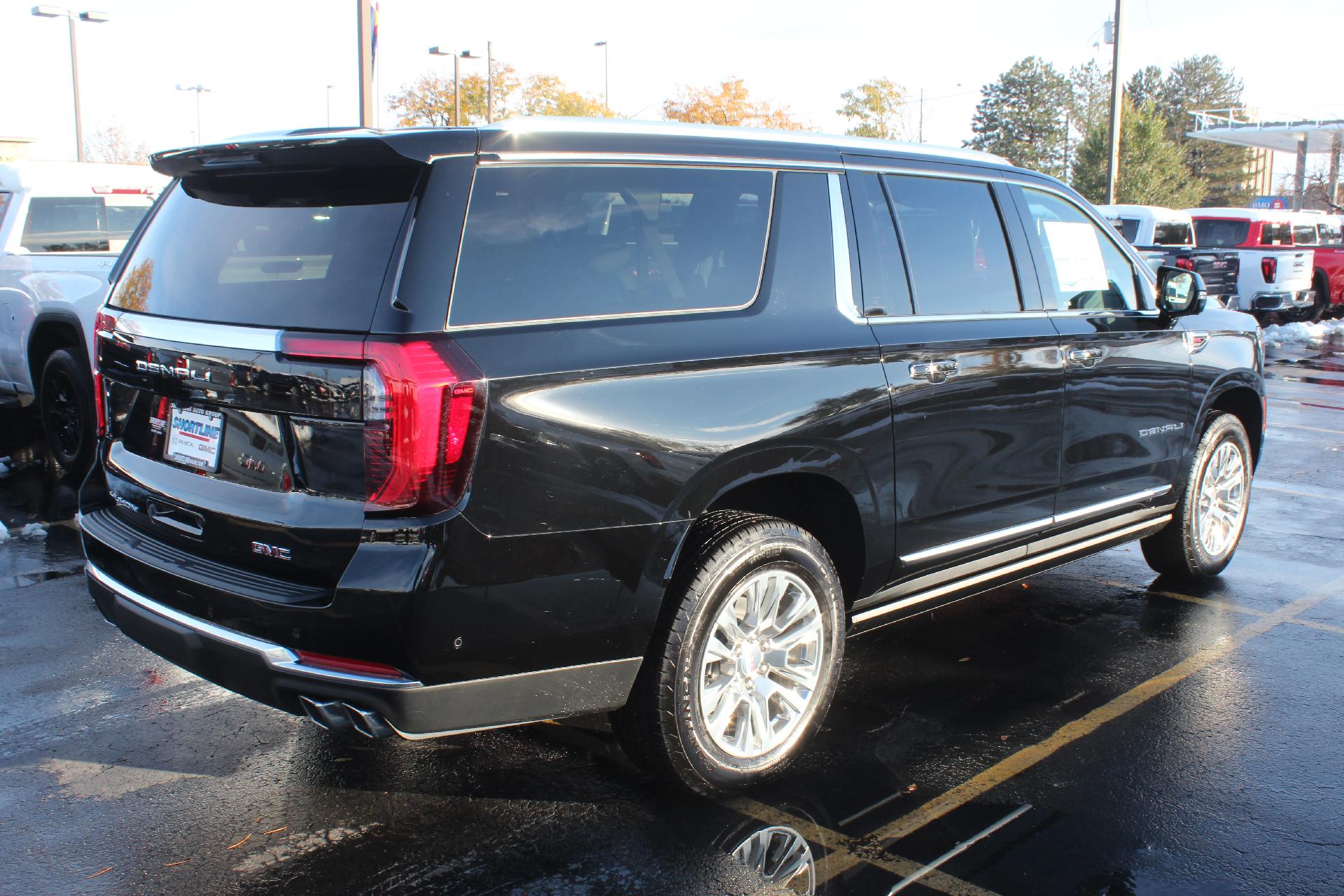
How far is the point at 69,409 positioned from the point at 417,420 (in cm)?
611

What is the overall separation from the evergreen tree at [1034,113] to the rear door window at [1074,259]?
81190mm

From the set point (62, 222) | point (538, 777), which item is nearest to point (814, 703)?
point (538, 777)

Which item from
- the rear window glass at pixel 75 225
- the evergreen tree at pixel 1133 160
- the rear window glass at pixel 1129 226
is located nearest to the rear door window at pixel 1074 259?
the rear window glass at pixel 75 225

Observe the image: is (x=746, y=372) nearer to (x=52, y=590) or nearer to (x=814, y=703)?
(x=814, y=703)

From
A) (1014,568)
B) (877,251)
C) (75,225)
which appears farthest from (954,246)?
(75,225)

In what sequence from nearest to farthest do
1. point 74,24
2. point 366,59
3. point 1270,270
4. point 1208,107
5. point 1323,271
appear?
point 366,59 → point 1270,270 → point 1323,271 → point 74,24 → point 1208,107

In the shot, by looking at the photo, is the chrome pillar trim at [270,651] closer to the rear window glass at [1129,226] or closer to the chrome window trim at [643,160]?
the chrome window trim at [643,160]

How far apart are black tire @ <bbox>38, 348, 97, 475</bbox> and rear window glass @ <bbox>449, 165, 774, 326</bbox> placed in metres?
5.49

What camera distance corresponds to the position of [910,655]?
4.91 meters

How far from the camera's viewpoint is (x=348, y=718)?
9.54 ft

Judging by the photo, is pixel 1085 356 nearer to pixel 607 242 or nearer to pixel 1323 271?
pixel 607 242

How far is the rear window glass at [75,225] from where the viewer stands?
8117 millimetres

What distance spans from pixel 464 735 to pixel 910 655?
1928 millimetres

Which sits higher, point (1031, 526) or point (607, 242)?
point (607, 242)
